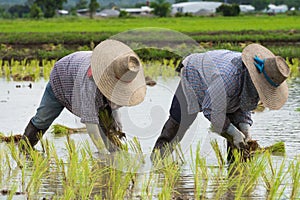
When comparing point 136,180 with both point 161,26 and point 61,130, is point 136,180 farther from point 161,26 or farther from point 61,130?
point 161,26

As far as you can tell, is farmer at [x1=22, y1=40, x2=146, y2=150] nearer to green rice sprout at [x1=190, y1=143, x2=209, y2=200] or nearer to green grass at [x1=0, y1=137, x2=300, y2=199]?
green grass at [x1=0, y1=137, x2=300, y2=199]

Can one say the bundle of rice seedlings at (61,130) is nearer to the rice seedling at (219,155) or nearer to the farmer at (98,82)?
the farmer at (98,82)

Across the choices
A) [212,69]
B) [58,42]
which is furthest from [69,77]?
[58,42]

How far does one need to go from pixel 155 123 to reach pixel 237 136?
105 inches

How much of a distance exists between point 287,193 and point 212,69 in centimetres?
98

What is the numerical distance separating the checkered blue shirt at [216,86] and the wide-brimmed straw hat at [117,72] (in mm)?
362

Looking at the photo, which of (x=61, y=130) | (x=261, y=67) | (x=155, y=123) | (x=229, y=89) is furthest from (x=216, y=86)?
(x=155, y=123)

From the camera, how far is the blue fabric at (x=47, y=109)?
5.67 meters

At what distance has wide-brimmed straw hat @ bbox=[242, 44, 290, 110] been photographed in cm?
485

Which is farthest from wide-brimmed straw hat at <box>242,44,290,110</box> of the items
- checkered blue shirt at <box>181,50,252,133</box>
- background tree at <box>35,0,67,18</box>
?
background tree at <box>35,0,67,18</box>

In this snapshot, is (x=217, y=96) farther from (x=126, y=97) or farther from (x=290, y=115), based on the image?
(x=290, y=115)

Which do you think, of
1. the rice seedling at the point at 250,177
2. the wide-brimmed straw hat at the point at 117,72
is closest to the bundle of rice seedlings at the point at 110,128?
the wide-brimmed straw hat at the point at 117,72

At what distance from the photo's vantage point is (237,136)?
5074 mm

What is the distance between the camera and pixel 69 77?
5.39 meters
